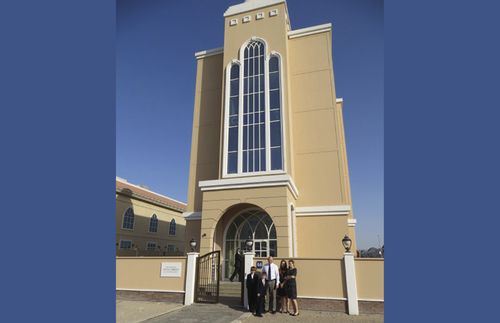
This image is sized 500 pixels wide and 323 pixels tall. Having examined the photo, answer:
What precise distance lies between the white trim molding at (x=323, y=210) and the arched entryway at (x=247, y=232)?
132 centimetres

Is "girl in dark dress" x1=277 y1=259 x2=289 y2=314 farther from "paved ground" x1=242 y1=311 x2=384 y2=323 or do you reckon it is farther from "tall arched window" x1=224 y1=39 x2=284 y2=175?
"tall arched window" x1=224 y1=39 x2=284 y2=175

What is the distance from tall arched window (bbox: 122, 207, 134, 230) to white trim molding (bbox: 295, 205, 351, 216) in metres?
14.0

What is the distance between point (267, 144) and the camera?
43.3 feet

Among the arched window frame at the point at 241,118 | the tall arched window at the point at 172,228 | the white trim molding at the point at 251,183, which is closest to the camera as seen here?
the white trim molding at the point at 251,183

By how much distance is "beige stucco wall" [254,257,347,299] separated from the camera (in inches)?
324

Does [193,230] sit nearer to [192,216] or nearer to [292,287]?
[192,216]

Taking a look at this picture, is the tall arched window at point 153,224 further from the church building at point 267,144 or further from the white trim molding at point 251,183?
the white trim molding at point 251,183

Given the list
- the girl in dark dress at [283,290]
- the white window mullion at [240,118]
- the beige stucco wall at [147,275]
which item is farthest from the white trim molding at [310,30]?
the beige stucco wall at [147,275]

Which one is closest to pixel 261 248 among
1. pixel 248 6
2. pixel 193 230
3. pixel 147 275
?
pixel 193 230

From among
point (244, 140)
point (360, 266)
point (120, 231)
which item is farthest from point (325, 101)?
point (120, 231)

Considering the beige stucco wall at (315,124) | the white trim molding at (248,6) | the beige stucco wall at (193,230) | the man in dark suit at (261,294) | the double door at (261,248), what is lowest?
the man in dark suit at (261,294)

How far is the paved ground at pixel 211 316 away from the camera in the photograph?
22.9ft

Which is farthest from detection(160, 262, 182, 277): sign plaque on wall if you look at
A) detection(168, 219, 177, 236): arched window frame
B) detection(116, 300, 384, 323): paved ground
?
detection(168, 219, 177, 236): arched window frame

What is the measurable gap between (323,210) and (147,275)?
Result: 679cm
